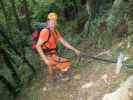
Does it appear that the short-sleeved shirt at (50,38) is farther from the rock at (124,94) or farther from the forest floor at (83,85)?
the rock at (124,94)

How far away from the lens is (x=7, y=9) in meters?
14.5

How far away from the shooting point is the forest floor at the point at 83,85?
328 inches

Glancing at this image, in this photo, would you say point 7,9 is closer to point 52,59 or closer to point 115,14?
point 115,14

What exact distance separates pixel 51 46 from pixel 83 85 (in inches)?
49.7

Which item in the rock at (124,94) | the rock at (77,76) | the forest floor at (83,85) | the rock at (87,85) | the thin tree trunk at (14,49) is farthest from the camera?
the thin tree trunk at (14,49)

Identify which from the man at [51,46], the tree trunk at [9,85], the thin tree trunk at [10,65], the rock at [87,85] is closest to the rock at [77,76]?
the man at [51,46]

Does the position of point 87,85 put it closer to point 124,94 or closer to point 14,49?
point 124,94

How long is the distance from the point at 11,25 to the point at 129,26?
5.29 m

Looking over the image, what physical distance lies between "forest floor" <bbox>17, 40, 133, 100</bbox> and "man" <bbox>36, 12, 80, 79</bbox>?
17.5 inches

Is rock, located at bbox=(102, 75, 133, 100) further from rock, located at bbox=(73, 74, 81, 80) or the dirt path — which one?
rock, located at bbox=(73, 74, 81, 80)

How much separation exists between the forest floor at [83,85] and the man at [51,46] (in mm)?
445

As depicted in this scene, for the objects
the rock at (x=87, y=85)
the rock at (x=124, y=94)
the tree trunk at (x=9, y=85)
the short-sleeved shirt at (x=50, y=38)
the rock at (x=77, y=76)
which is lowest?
the tree trunk at (x=9, y=85)

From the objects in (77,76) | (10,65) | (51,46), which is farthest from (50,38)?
(10,65)

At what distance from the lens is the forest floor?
8328 millimetres
